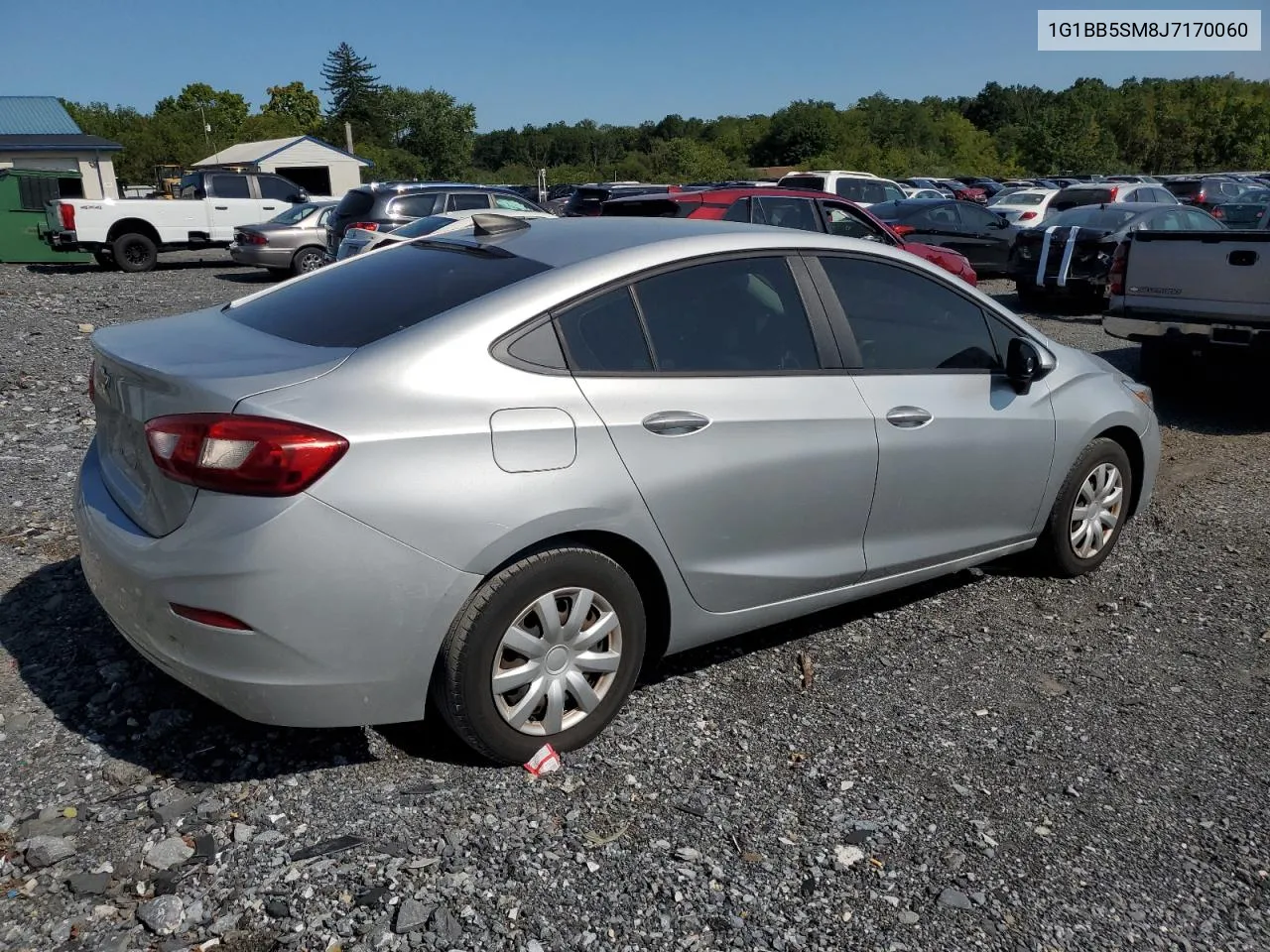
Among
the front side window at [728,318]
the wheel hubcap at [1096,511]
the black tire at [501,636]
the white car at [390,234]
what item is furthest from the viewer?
the white car at [390,234]

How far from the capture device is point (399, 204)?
16.9 m

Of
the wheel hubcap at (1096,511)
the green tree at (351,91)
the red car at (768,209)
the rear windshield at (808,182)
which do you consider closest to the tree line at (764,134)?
the green tree at (351,91)

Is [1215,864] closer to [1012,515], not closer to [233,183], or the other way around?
[1012,515]

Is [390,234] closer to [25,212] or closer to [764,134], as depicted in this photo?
[25,212]

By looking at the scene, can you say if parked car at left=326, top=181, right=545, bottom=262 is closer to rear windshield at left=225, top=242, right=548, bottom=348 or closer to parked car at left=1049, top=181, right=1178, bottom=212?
parked car at left=1049, top=181, right=1178, bottom=212

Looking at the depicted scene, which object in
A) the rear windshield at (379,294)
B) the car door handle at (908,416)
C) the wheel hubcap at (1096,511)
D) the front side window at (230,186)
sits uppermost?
the front side window at (230,186)

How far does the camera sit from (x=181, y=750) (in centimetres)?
342

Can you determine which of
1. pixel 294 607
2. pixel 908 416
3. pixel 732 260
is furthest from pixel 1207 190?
pixel 294 607

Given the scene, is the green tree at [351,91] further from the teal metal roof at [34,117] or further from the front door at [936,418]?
the front door at [936,418]

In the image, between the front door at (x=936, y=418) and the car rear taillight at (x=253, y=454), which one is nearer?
the car rear taillight at (x=253, y=454)

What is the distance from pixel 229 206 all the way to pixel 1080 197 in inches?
651

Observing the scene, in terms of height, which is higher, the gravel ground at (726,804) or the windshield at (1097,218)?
the windshield at (1097,218)

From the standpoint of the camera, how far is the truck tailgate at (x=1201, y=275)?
26.9 feet

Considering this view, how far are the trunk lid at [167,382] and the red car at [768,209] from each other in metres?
8.68
